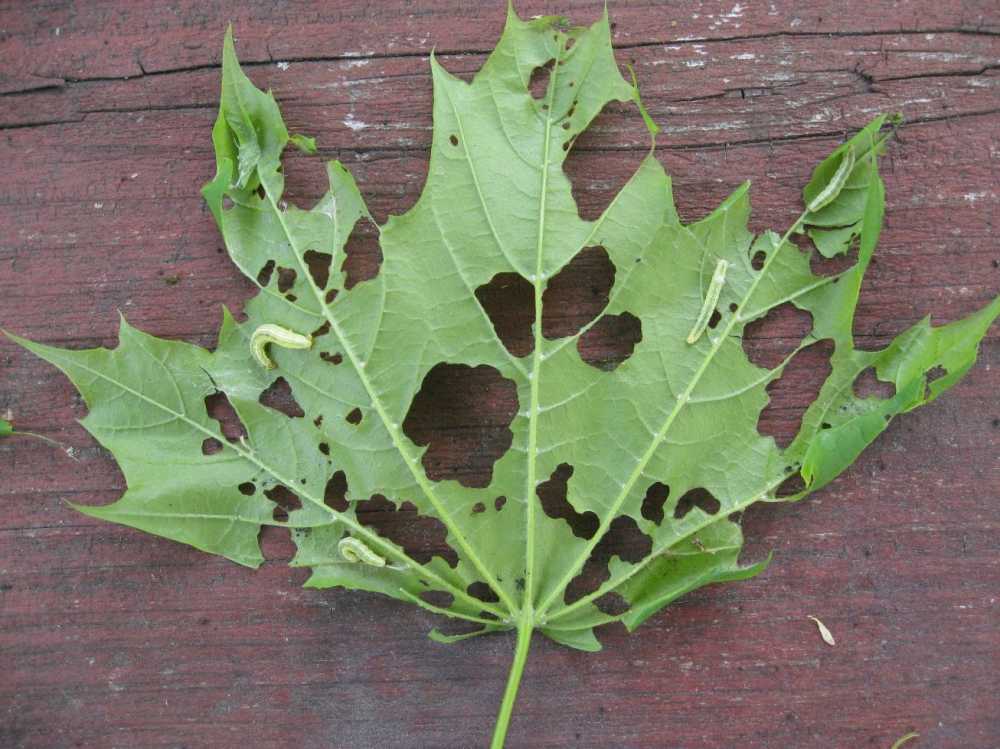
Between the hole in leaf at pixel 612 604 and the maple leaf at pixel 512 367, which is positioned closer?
the maple leaf at pixel 512 367

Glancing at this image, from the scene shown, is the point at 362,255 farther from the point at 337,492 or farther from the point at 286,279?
the point at 337,492

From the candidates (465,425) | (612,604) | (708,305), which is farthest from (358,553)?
(708,305)

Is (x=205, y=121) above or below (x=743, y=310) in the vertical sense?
above

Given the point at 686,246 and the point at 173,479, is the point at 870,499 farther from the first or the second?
the point at 173,479

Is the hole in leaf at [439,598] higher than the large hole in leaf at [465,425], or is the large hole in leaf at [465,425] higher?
the large hole in leaf at [465,425]

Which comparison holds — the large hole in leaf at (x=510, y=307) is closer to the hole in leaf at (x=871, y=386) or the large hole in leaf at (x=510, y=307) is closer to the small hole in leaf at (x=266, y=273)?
the small hole in leaf at (x=266, y=273)

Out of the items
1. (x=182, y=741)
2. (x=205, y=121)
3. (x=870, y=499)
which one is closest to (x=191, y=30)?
(x=205, y=121)

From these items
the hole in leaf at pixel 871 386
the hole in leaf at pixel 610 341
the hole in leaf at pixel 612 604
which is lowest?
the hole in leaf at pixel 612 604

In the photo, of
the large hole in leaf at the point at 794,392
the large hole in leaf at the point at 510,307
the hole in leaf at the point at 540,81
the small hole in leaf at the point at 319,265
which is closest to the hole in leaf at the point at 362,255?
the small hole in leaf at the point at 319,265
